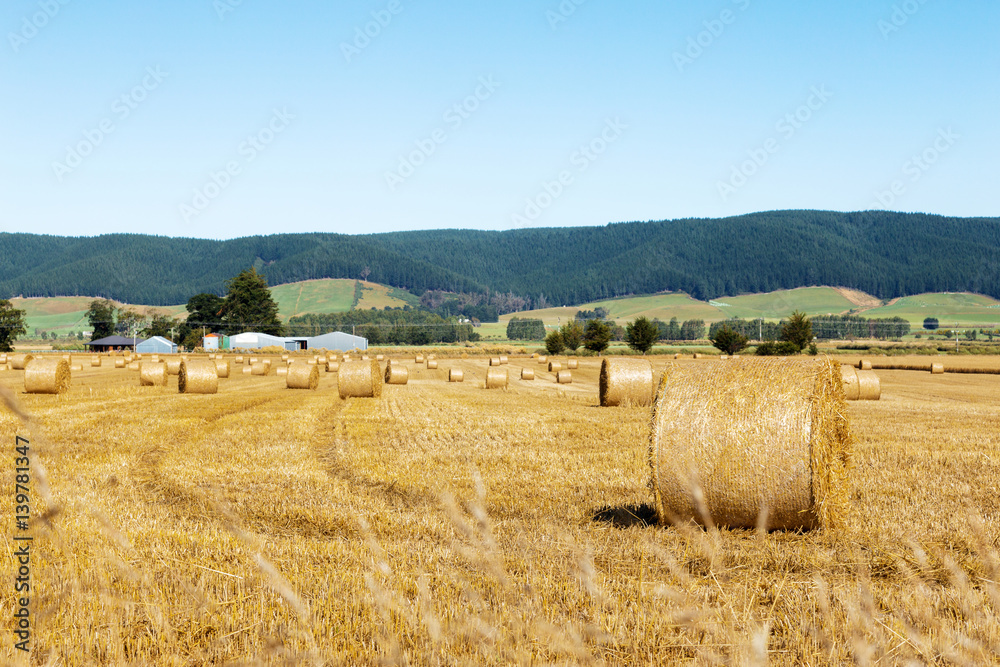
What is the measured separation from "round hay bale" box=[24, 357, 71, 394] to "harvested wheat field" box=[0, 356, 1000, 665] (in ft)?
51.1

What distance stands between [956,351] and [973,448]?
82278 mm

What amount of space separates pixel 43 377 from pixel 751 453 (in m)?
26.8

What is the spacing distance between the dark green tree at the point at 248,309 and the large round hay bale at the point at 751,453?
134 meters

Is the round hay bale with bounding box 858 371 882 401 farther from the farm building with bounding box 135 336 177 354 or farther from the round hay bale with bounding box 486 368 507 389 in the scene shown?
the farm building with bounding box 135 336 177 354

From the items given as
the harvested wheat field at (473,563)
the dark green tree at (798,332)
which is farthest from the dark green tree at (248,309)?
the harvested wheat field at (473,563)

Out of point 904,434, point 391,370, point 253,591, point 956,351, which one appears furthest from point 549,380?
point 956,351

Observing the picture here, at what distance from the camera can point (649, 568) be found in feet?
23.0

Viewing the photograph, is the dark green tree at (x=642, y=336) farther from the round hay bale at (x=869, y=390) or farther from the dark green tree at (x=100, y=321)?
the dark green tree at (x=100, y=321)

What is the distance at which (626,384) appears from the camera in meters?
24.1

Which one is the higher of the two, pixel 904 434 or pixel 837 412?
pixel 837 412

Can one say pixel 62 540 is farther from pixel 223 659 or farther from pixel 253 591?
pixel 223 659

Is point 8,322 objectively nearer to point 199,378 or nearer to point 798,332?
point 199,378

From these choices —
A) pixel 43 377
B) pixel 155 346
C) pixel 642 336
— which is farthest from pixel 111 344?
pixel 43 377

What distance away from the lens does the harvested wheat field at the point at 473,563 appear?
5090 millimetres
